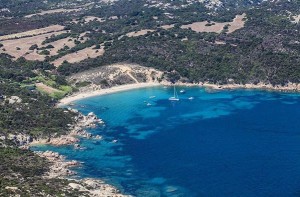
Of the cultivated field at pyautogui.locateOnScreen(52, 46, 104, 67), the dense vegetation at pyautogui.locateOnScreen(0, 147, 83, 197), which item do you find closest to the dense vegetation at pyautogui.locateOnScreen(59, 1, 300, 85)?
the cultivated field at pyautogui.locateOnScreen(52, 46, 104, 67)

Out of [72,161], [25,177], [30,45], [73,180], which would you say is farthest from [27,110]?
[30,45]

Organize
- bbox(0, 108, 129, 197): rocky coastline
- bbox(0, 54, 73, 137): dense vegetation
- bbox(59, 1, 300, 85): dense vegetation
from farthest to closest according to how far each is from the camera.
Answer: bbox(59, 1, 300, 85): dense vegetation, bbox(0, 54, 73, 137): dense vegetation, bbox(0, 108, 129, 197): rocky coastline

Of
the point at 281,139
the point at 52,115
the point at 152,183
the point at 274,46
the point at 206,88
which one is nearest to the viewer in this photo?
the point at 152,183

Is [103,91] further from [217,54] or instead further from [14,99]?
[217,54]

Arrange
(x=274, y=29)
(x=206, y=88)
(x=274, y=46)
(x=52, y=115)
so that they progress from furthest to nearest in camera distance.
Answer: (x=274, y=29), (x=274, y=46), (x=206, y=88), (x=52, y=115)

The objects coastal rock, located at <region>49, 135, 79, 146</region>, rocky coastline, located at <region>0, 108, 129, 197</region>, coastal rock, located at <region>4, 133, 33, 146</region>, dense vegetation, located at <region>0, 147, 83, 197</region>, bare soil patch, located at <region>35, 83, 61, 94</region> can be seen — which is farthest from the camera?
bare soil patch, located at <region>35, 83, 61, 94</region>

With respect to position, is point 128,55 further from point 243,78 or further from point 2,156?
point 2,156

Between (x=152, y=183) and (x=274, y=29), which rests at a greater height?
(x=274, y=29)

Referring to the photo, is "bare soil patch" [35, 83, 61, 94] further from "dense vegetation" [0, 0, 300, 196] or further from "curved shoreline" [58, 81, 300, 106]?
"curved shoreline" [58, 81, 300, 106]

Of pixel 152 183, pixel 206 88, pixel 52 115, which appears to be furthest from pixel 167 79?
pixel 152 183

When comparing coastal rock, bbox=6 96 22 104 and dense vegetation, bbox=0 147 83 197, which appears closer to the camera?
dense vegetation, bbox=0 147 83 197
